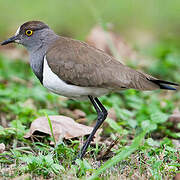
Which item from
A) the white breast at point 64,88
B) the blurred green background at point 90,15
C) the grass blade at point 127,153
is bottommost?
the blurred green background at point 90,15

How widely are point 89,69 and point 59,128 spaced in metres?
0.89

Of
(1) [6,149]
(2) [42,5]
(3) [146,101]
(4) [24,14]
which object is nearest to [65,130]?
(1) [6,149]

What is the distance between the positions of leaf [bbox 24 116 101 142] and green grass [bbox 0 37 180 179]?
0.35 ft

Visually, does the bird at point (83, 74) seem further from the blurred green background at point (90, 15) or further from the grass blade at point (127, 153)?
the blurred green background at point (90, 15)

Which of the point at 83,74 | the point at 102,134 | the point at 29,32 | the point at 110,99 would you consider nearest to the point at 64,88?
the point at 83,74

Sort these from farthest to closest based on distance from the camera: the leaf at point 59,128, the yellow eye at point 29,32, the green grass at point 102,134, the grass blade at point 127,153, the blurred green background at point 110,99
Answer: the yellow eye at point 29,32
the leaf at point 59,128
the blurred green background at point 110,99
the green grass at point 102,134
the grass blade at point 127,153

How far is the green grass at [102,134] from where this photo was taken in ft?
12.3

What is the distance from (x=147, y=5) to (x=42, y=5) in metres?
3.09

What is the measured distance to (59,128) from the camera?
4703 millimetres

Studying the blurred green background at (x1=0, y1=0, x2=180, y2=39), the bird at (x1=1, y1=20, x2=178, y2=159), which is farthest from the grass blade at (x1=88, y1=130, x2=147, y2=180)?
the blurred green background at (x1=0, y1=0, x2=180, y2=39)

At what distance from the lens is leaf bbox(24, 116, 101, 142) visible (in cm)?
465

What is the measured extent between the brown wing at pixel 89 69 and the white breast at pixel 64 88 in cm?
5

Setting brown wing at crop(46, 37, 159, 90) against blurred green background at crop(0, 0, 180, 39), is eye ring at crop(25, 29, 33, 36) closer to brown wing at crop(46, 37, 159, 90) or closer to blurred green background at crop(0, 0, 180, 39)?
brown wing at crop(46, 37, 159, 90)

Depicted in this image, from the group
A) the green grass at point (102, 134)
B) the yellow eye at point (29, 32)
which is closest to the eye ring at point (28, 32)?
the yellow eye at point (29, 32)
